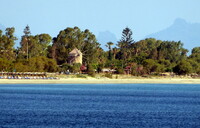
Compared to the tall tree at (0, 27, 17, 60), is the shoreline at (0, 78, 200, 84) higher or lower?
lower

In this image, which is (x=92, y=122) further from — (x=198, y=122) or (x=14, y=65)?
(x=14, y=65)

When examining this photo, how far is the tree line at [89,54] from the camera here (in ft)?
462

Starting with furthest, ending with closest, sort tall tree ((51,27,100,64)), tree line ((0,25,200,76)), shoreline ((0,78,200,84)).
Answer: tall tree ((51,27,100,64)) → tree line ((0,25,200,76)) → shoreline ((0,78,200,84))

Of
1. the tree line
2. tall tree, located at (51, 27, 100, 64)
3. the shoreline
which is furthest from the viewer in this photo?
tall tree, located at (51, 27, 100, 64)

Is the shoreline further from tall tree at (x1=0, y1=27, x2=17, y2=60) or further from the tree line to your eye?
tall tree at (x1=0, y1=27, x2=17, y2=60)

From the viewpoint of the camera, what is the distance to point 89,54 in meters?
157

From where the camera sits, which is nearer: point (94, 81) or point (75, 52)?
point (94, 81)

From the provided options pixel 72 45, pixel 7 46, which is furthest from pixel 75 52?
pixel 7 46

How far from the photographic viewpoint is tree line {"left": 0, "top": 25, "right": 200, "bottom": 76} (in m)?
141

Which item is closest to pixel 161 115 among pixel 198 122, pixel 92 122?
pixel 198 122

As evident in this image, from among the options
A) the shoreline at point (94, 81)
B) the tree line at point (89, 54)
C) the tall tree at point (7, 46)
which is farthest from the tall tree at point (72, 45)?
the shoreline at point (94, 81)

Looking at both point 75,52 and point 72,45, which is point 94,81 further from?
point 72,45

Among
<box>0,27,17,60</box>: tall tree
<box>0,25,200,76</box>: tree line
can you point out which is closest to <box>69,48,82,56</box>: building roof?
<box>0,25,200,76</box>: tree line

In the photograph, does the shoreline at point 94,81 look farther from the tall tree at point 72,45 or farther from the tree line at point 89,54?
the tall tree at point 72,45
